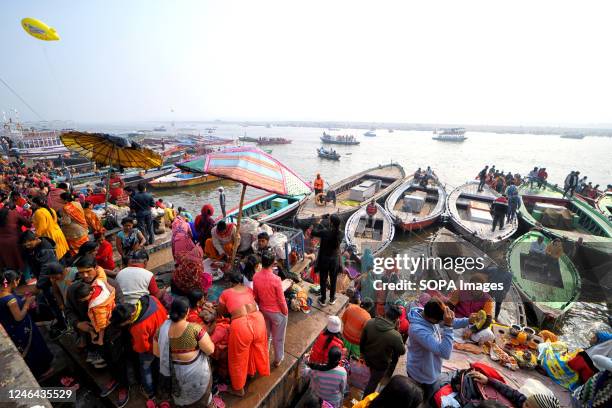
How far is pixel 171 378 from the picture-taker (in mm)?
2600

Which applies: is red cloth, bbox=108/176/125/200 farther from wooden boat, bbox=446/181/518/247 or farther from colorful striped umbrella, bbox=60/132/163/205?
wooden boat, bbox=446/181/518/247

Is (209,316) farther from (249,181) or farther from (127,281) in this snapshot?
(249,181)

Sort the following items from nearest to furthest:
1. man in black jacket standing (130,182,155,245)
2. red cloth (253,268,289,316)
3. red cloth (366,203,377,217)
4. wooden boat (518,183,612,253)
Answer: red cloth (253,268,289,316) < man in black jacket standing (130,182,155,245) < wooden boat (518,183,612,253) < red cloth (366,203,377,217)

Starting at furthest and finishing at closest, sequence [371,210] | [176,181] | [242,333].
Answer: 1. [176,181]
2. [371,210]
3. [242,333]

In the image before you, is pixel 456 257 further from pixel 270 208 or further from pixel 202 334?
pixel 270 208

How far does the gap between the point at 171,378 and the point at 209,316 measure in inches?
40.2

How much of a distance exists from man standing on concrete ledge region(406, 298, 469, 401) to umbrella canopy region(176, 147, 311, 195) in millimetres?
2502

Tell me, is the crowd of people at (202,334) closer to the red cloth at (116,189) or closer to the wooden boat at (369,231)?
the red cloth at (116,189)

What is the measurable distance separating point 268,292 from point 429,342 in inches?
79.6

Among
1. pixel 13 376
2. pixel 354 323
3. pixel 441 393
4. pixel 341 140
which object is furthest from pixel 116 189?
pixel 341 140

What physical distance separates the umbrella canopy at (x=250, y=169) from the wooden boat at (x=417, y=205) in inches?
484

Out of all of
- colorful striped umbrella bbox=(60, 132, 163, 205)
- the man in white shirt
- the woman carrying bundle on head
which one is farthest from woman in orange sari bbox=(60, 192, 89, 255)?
the man in white shirt

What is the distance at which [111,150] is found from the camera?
664 centimetres

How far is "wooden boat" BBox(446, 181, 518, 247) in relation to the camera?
1338cm
